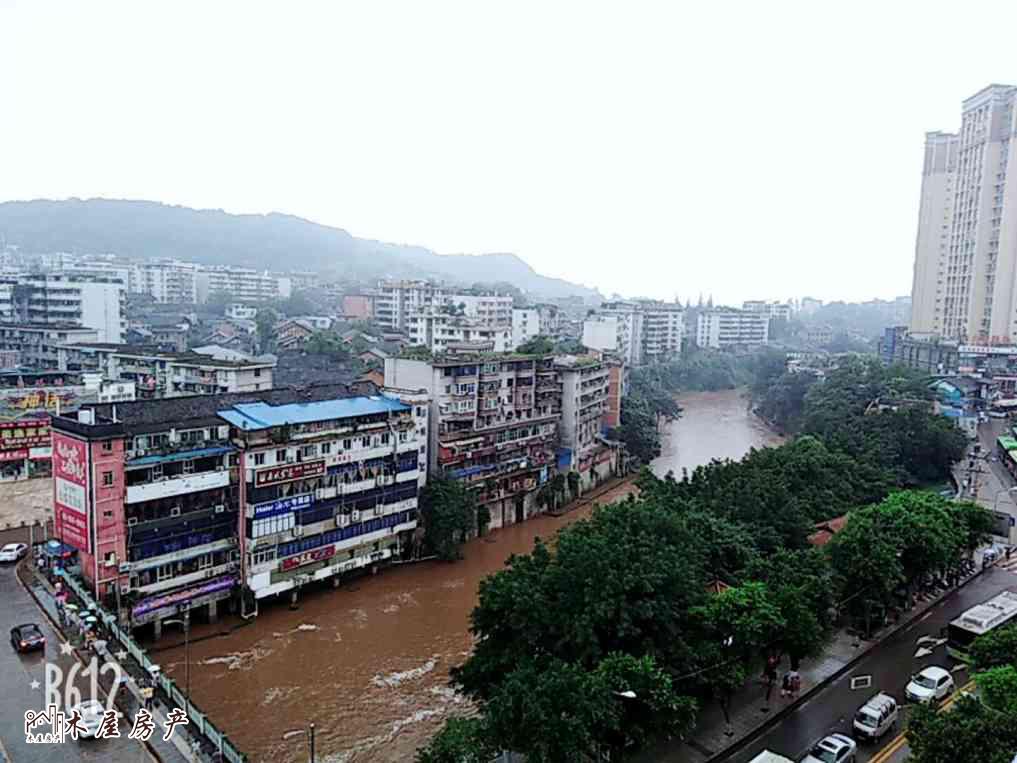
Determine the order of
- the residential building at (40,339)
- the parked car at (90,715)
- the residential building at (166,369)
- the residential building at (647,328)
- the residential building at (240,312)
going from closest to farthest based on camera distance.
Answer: the parked car at (90,715) → the residential building at (166,369) → the residential building at (40,339) → the residential building at (647,328) → the residential building at (240,312)

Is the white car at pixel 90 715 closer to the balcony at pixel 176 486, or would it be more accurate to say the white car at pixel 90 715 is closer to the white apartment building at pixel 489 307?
the balcony at pixel 176 486

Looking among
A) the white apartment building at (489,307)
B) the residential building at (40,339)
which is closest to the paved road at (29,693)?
the residential building at (40,339)

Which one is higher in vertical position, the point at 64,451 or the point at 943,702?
the point at 64,451

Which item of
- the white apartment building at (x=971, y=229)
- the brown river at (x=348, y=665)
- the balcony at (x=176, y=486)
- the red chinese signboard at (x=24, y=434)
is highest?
the white apartment building at (x=971, y=229)

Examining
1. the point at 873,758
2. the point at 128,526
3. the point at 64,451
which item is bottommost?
the point at 873,758

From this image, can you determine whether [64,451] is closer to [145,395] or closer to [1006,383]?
[145,395]

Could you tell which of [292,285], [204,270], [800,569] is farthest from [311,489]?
[292,285]
